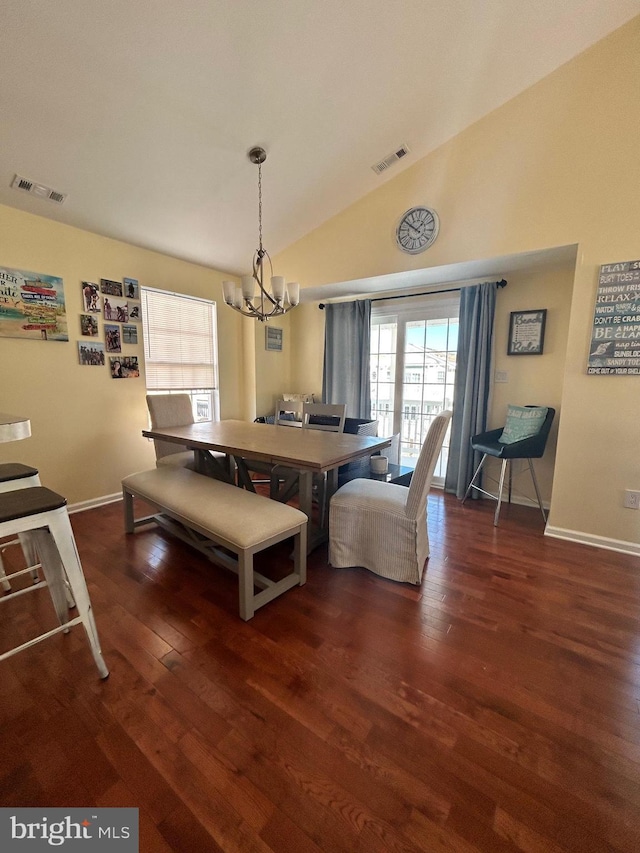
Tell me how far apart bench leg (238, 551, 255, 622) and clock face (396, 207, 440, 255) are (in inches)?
109

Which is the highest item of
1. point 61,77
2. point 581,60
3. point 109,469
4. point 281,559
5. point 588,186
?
point 581,60

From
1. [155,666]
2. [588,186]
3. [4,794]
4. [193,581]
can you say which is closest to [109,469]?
[193,581]

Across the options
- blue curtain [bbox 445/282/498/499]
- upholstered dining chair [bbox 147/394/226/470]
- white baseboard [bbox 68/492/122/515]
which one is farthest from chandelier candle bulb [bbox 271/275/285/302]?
white baseboard [bbox 68/492/122/515]

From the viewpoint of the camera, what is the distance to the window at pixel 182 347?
3408 millimetres

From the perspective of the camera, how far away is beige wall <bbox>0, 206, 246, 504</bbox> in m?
2.55

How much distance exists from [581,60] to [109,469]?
4695mm

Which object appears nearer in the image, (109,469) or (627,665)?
(627,665)

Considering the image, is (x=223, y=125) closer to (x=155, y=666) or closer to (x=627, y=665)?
(x=155, y=666)

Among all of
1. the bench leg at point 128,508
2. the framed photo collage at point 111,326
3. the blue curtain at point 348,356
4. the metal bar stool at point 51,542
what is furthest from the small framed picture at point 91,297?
the blue curtain at point 348,356

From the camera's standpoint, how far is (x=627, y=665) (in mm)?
1446

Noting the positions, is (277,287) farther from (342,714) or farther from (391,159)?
(342,714)

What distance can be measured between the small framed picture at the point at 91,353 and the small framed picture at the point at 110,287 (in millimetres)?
471

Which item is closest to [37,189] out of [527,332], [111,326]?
[111,326]

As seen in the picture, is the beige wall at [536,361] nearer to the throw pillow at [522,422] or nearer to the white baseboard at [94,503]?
the throw pillow at [522,422]
